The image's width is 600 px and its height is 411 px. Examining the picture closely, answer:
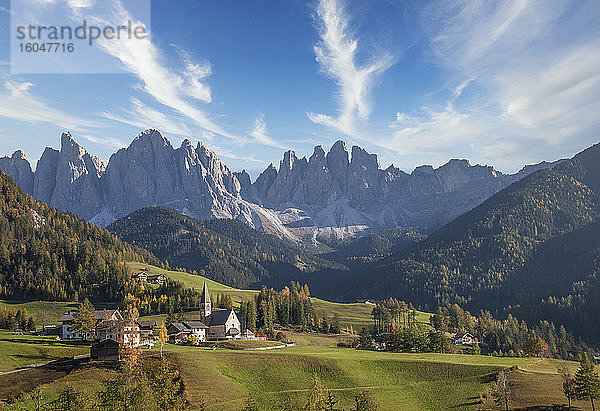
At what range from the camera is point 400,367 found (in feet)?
275

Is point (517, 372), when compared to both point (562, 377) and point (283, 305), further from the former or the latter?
point (283, 305)

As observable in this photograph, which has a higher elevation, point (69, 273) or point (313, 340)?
point (69, 273)

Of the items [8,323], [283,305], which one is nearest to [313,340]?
[283,305]

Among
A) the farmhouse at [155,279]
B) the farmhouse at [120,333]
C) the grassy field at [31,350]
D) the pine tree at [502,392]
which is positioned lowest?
the pine tree at [502,392]

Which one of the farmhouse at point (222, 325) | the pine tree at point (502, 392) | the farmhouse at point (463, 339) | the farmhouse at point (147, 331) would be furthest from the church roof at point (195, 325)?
the farmhouse at point (463, 339)

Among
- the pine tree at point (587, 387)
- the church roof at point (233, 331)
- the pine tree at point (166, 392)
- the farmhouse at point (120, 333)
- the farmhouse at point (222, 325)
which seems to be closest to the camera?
the pine tree at point (166, 392)

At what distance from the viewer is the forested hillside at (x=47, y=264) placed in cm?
15475

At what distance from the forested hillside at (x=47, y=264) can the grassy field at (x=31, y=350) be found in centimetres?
5828

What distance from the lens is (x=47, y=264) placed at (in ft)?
556

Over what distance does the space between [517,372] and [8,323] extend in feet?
424

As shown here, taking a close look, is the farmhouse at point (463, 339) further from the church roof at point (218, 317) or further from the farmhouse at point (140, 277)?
the farmhouse at point (140, 277)

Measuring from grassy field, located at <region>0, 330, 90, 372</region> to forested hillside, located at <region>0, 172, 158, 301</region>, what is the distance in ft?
191

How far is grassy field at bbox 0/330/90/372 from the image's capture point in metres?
78.2

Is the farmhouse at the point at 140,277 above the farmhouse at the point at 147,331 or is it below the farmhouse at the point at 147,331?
above
